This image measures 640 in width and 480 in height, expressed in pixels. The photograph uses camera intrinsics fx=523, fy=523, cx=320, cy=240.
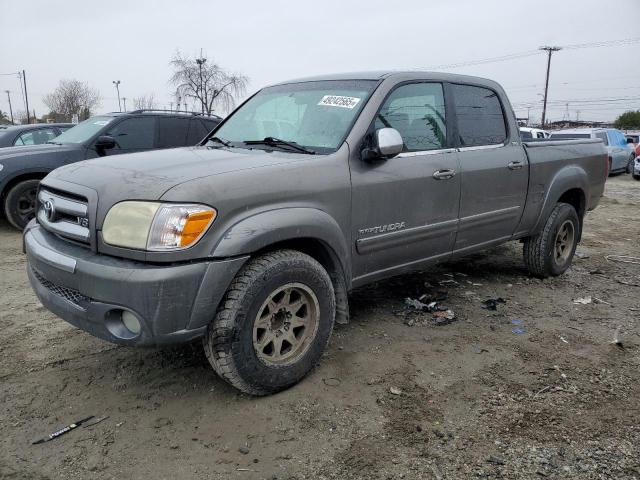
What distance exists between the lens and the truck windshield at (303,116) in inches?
133

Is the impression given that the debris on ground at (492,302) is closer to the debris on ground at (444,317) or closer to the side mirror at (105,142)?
the debris on ground at (444,317)

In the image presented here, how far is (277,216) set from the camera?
9.13 feet

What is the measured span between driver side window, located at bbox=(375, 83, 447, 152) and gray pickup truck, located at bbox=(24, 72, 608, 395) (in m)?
0.01

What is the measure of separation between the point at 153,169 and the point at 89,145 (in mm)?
5281

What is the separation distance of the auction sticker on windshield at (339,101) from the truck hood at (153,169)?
557 millimetres

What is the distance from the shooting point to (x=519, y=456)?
2441mm

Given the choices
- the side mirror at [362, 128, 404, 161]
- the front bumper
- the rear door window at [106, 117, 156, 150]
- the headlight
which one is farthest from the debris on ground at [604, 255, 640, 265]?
the rear door window at [106, 117, 156, 150]

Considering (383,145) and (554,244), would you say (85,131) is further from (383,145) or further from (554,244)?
(554,244)

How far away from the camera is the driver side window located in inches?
140

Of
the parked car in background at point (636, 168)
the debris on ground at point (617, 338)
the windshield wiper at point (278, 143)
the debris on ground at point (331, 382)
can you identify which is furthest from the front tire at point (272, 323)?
the parked car in background at point (636, 168)

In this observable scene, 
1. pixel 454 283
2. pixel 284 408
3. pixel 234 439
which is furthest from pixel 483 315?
pixel 234 439

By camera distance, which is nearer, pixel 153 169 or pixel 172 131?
pixel 153 169

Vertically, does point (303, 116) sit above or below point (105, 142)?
above

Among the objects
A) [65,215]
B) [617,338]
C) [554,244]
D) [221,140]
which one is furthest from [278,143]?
[554,244]
